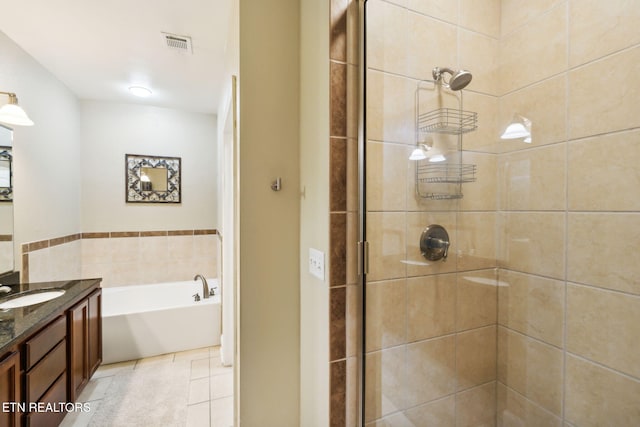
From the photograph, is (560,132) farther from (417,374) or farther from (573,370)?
(417,374)

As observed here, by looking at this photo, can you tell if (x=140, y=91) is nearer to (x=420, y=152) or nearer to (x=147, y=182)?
(x=147, y=182)

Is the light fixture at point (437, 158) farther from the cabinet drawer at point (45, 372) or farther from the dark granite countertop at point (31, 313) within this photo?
the cabinet drawer at point (45, 372)

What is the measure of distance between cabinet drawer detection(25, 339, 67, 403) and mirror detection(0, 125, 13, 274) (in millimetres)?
928

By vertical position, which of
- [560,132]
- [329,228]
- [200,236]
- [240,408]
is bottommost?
[240,408]

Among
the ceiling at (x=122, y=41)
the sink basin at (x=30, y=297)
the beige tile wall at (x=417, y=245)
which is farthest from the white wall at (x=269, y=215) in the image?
the sink basin at (x=30, y=297)

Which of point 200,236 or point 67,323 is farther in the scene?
point 200,236

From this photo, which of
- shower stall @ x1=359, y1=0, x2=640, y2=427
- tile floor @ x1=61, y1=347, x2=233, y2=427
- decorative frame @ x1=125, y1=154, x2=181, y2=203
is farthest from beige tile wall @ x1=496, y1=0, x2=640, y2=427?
decorative frame @ x1=125, y1=154, x2=181, y2=203

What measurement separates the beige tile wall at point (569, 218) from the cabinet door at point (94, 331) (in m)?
2.77

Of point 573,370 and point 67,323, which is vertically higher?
point 573,370

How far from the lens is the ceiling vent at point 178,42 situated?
2117 mm

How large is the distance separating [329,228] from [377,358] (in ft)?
1.71

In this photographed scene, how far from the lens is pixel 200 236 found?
3896mm

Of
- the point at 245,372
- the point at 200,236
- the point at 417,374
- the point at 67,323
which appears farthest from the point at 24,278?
the point at 417,374

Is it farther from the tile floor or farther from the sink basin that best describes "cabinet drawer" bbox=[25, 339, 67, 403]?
the tile floor
